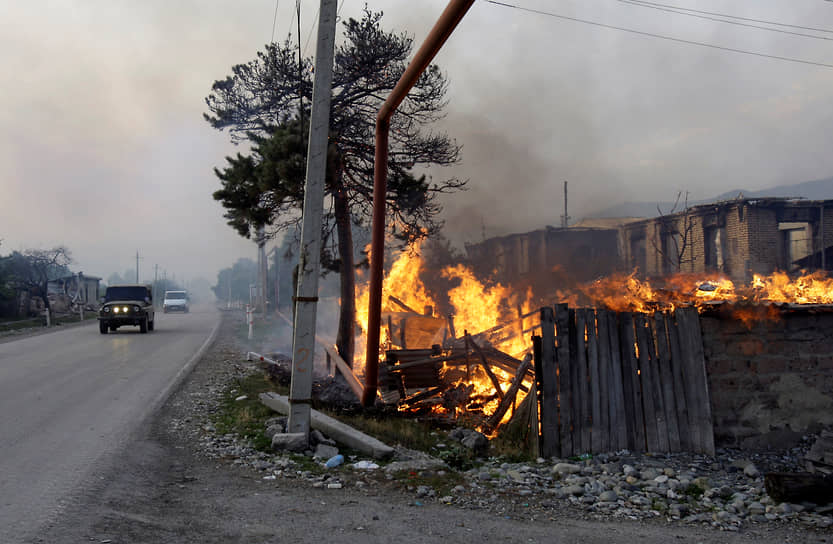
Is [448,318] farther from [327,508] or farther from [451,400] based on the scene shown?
[327,508]

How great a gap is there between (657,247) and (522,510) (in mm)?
31350

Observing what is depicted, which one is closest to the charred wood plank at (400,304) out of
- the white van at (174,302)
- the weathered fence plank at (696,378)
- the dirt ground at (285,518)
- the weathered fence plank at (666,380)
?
the weathered fence plank at (666,380)

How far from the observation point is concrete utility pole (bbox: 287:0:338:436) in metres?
6.79

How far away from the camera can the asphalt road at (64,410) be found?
4.97 m

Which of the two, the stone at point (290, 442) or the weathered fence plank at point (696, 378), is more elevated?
the weathered fence plank at point (696, 378)

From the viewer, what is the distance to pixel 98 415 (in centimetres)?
840

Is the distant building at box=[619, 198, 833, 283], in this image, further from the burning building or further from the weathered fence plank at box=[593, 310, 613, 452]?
the weathered fence plank at box=[593, 310, 613, 452]

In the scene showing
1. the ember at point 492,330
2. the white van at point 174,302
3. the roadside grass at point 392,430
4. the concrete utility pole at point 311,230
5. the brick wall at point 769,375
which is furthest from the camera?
the white van at point 174,302

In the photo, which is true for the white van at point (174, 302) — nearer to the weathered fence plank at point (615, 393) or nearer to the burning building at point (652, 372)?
the burning building at point (652, 372)

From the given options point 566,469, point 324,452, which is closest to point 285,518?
point 324,452

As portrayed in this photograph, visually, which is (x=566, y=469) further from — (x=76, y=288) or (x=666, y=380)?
(x=76, y=288)

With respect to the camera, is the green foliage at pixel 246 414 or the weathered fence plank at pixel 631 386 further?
the green foliage at pixel 246 414

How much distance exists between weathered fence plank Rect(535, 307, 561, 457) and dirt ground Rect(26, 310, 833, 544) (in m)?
1.93

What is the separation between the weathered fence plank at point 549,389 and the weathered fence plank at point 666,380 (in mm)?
1391
